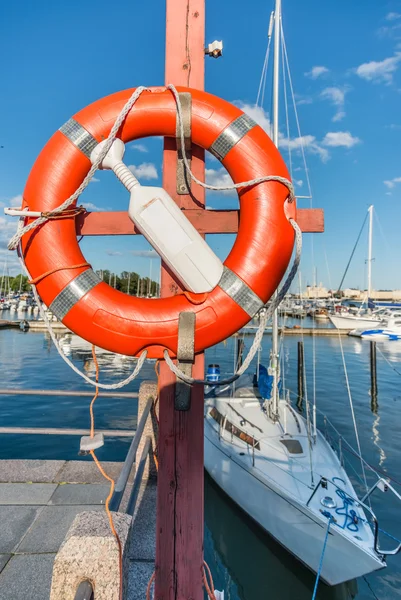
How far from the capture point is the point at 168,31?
174 cm

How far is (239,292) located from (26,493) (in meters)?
2.62

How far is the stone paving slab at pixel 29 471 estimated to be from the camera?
3135mm

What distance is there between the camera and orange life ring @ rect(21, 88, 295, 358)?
1.62 metres

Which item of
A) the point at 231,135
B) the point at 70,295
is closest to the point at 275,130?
the point at 231,135

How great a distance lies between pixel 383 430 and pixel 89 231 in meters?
11.8

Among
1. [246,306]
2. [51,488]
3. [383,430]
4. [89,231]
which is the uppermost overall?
[89,231]

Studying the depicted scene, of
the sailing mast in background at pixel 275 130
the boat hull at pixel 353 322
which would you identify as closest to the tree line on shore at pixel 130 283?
the boat hull at pixel 353 322

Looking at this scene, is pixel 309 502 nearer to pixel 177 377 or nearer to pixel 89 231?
pixel 177 377

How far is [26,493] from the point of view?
2.93 meters

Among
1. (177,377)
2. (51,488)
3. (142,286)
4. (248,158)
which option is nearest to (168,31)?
(248,158)

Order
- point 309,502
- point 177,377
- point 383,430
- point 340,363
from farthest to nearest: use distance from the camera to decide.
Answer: point 340,363
point 383,430
point 309,502
point 177,377

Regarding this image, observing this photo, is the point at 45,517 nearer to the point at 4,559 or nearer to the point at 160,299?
the point at 4,559

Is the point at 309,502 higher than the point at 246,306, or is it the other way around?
the point at 246,306

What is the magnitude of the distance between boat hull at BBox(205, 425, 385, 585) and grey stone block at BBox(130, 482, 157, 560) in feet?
9.89
